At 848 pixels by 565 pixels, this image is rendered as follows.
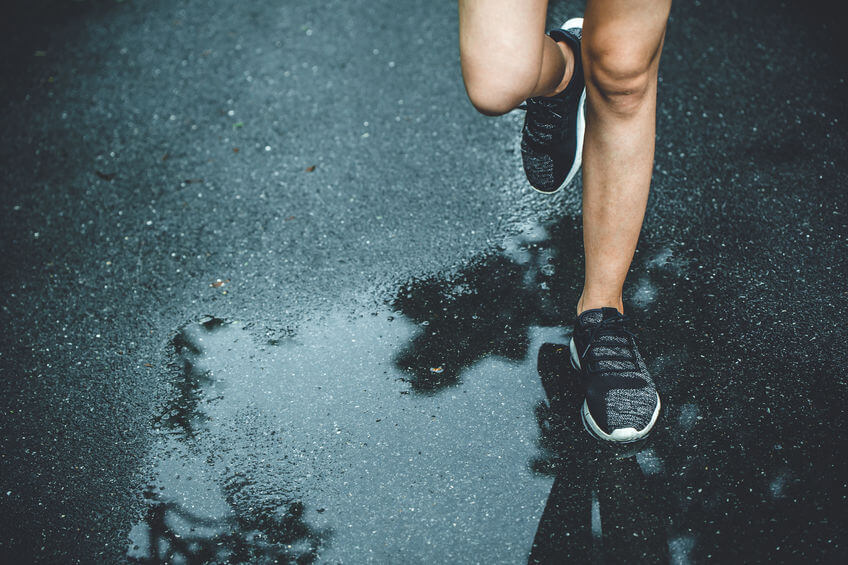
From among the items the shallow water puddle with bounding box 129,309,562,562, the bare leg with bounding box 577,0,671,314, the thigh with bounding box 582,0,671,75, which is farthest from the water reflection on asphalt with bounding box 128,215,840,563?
the thigh with bounding box 582,0,671,75

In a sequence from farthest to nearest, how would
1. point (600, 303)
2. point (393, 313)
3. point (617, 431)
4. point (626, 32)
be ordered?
1. point (393, 313)
2. point (600, 303)
3. point (617, 431)
4. point (626, 32)

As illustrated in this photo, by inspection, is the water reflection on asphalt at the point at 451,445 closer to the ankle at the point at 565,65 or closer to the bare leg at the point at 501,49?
the ankle at the point at 565,65

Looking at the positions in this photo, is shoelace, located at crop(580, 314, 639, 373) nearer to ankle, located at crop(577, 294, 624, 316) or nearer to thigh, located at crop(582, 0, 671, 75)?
ankle, located at crop(577, 294, 624, 316)

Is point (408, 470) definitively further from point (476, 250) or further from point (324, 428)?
point (476, 250)

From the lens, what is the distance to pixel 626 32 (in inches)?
55.8

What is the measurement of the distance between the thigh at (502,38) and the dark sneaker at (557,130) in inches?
12.5

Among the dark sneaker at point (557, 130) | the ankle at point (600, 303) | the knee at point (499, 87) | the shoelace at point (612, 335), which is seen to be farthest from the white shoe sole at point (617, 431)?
the knee at point (499, 87)

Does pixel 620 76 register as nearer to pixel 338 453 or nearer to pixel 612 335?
pixel 612 335

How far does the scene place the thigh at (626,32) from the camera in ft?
4.57

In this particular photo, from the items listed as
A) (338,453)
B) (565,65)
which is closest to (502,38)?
(565,65)

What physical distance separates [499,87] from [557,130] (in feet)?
1.36

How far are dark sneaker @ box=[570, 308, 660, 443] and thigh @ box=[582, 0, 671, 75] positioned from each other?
693mm

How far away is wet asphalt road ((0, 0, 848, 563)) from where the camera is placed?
166 centimetres

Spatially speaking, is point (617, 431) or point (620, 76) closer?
point (620, 76)
